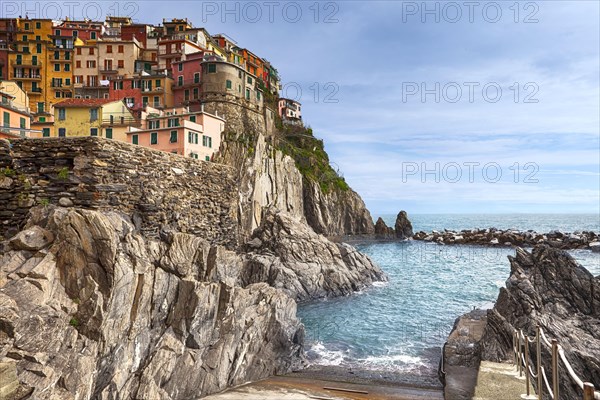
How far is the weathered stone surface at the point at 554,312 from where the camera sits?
612 inches

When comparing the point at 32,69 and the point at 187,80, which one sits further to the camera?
the point at 32,69

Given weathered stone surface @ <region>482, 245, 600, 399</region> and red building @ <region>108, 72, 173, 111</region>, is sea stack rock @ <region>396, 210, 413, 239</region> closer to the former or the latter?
red building @ <region>108, 72, 173, 111</region>

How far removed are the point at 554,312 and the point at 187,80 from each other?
56904 millimetres

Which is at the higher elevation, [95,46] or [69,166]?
[95,46]

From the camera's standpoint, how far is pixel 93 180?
1578 centimetres

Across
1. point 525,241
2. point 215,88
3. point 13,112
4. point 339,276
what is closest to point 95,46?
point 215,88

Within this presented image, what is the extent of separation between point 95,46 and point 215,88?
106 feet

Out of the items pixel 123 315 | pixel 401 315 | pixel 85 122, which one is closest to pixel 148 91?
pixel 85 122

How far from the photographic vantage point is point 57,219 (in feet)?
41.5

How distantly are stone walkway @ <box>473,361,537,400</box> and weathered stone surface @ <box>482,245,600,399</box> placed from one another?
5.29m

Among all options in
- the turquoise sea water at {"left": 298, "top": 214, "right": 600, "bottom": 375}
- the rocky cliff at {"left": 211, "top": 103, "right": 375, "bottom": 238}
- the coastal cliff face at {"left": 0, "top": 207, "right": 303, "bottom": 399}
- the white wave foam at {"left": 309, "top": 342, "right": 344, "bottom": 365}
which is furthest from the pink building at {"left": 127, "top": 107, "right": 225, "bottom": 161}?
the coastal cliff face at {"left": 0, "top": 207, "right": 303, "bottom": 399}

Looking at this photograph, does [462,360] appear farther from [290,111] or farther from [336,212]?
[290,111]

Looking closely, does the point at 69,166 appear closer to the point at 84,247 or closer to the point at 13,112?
the point at 84,247

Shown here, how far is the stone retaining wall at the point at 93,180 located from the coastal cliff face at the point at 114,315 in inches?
76.7
